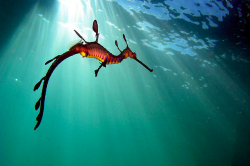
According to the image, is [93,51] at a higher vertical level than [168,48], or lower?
lower

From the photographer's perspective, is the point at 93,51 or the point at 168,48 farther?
the point at 168,48

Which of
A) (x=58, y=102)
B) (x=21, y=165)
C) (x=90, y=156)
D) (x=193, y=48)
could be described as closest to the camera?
(x=193, y=48)

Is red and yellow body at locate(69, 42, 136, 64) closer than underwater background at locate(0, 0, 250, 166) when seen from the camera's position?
Yes

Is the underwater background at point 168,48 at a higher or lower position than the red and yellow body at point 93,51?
higher

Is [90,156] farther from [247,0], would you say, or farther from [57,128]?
[247,0]

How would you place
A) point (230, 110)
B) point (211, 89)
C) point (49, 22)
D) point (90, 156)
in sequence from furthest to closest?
point (90, 156), point (230, 110), point (211, 89), point (49, 22)

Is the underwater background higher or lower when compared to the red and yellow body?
higher

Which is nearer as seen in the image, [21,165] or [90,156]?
[21,165]

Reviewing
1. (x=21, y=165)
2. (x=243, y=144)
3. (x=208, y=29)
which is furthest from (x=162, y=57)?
(x=21, y=165)

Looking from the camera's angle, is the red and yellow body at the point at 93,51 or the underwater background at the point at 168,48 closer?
the red and yellow body at the point at 93,51

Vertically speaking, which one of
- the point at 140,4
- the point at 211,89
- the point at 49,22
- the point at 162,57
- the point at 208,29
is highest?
the point at 49,22

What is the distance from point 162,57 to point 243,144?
24675mm

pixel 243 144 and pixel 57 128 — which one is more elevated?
pixel 57 128

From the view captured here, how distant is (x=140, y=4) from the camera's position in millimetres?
10453
